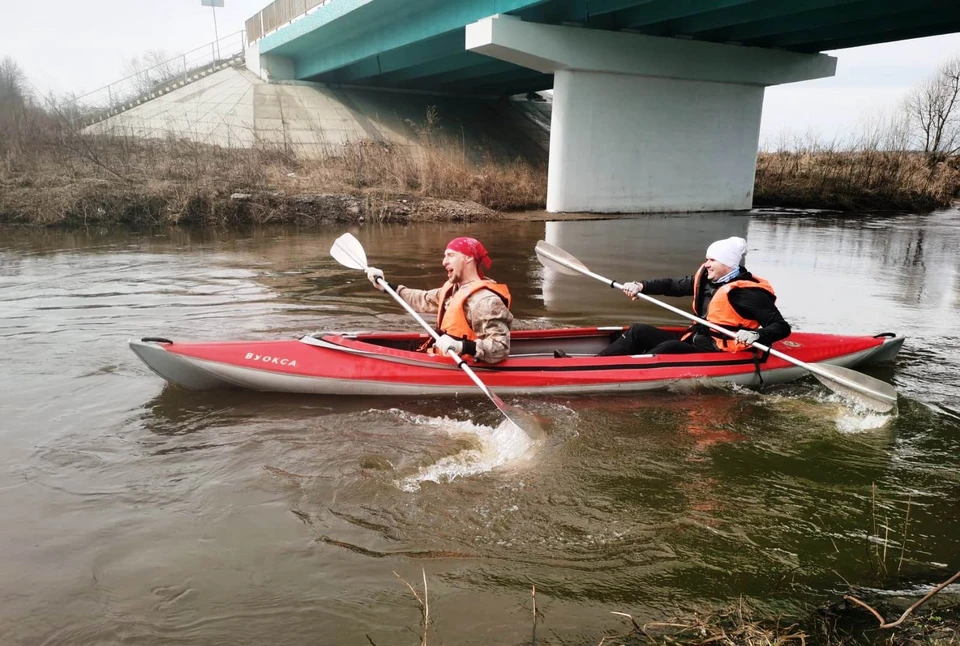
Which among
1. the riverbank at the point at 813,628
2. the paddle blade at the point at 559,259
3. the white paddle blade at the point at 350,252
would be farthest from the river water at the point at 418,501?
the paddle blade at the point at 559,259

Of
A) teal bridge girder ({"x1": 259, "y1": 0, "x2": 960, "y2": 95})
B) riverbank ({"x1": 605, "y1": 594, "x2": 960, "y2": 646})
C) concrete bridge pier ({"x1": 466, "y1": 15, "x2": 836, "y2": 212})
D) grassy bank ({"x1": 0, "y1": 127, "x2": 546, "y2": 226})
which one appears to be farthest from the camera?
concrete bridge pier ({"x1": 466, "y1": 15, "x2": 836, "y2": 212})

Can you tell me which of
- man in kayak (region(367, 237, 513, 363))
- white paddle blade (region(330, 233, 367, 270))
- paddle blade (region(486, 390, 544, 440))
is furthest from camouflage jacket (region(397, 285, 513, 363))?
white paddle blade (region(330, 233, 367, 270))

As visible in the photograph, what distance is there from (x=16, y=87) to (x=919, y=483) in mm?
28086

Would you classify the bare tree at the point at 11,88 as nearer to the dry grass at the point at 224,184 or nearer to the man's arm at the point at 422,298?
the dry grass at the point at 224,184

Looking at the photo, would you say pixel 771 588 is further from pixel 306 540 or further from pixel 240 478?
pixel 240 478

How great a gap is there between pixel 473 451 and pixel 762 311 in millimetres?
2511

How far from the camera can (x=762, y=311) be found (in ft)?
16.2

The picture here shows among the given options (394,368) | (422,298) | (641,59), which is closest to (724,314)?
(422,298)

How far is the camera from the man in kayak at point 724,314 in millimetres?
4930

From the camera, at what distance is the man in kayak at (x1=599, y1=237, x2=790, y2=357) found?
16.2 feet

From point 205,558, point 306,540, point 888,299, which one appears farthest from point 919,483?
point 888,299

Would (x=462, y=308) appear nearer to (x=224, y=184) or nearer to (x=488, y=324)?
(x=488, y=324)

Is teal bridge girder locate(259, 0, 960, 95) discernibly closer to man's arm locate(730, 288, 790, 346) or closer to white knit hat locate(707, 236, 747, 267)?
white knit hat locate(707, 236, 747, 267)

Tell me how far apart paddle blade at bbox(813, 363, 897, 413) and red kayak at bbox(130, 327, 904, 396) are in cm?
42
